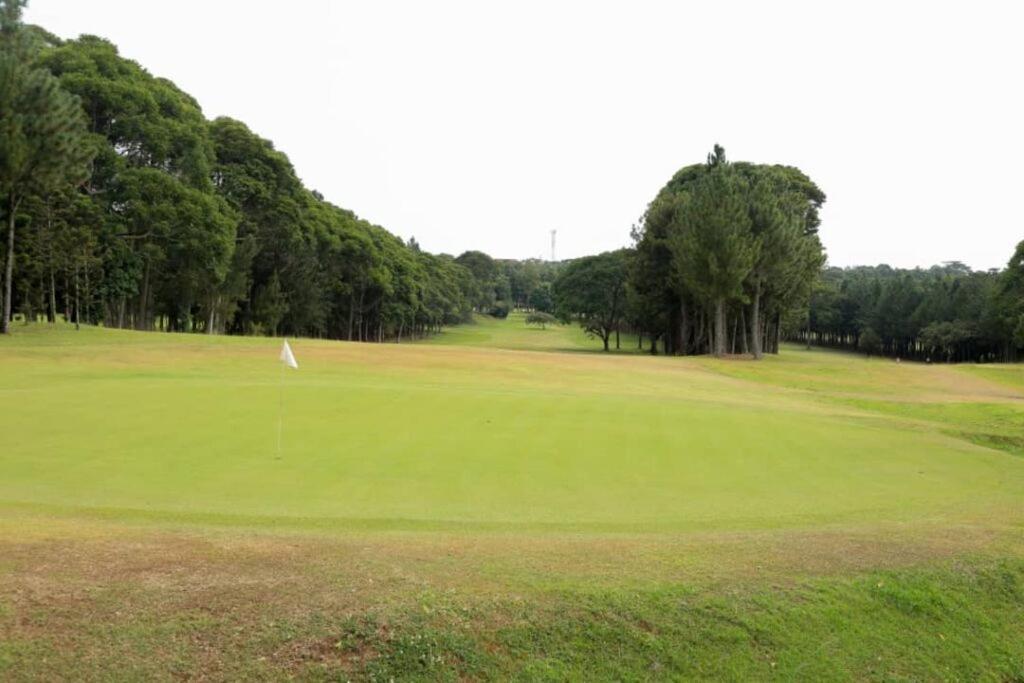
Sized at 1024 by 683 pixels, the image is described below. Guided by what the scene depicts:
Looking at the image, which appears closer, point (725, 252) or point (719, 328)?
point (725, 252)

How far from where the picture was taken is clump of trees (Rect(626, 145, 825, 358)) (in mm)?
49688

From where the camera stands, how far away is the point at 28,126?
3228cm

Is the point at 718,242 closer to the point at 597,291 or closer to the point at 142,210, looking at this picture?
the point at 597,291

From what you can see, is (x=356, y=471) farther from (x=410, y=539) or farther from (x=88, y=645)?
(x=88, y=645)

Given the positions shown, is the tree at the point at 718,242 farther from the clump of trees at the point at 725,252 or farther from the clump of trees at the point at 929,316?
the clump of trees at the point at 929,316

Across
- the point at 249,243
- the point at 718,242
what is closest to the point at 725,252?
the point at 718,242

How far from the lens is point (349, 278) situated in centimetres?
7788

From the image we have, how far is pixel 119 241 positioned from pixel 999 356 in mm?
93064

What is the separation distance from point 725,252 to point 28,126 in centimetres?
3958

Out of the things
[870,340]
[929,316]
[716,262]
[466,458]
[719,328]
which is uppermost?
[716,262]

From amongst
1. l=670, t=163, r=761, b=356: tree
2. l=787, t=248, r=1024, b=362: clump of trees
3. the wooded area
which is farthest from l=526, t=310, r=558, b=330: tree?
l=670, t=163, r=761, b=356: tree

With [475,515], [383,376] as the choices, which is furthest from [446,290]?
[475,515]

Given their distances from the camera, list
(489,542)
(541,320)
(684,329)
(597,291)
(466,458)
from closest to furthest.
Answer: (489,542) < (466,458) < (684,329) < (597,291) < (541,320)

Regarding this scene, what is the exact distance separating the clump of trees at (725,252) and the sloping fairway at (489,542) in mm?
31769
